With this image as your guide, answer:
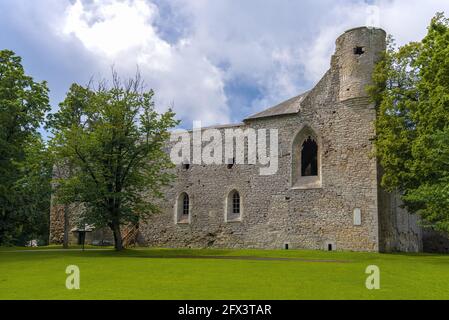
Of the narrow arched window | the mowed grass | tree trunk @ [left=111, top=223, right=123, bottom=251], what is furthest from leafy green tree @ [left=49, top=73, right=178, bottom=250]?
the mowed grass

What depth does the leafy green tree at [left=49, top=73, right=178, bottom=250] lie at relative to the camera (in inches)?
949

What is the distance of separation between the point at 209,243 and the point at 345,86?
41.9ft

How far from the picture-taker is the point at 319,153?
27.3m

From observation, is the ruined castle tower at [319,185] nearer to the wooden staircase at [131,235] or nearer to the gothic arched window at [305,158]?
the gothic arched window at [305,158]

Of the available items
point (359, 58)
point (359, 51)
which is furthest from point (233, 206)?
point (359, 51)

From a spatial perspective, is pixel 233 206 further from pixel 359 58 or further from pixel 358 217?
pixel 359 58

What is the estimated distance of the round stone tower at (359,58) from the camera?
85.6 ft

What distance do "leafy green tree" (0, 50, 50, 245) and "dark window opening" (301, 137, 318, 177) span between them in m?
15.2

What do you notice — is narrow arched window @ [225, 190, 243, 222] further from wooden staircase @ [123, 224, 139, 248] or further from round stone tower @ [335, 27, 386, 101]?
round stone tower @ [335, 27, 386, 101]

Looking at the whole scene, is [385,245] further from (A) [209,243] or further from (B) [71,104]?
(B) [71,104]

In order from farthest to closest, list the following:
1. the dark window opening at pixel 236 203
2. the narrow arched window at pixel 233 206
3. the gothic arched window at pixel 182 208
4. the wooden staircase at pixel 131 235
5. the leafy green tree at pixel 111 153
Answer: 1. the wooden staircase at pixel 131 235
2. the gothic arched window at pixel 182 208
3. the dark window opening at pixel 236 203
4. the narrow arched window at pixel 233 206
5. the leafy green tree at pixel 111 153

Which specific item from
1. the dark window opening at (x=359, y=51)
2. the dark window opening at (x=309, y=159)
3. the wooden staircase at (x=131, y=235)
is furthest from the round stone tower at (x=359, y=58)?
the wooden staircase at (x=131, y=235)

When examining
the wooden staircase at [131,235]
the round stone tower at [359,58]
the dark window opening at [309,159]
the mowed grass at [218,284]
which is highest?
the round stone tower at [359,58]

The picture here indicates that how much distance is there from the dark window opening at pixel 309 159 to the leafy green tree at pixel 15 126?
15230 millimetres
